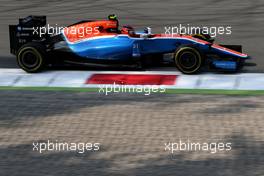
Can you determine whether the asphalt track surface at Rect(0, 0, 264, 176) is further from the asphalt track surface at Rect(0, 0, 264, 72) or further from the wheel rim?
the asphalt track surface at Rect(0, 0, 264, 72)

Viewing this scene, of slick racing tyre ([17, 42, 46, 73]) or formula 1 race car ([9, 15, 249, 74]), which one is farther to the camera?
slick racing tyre ([17, 42, 46, 73])

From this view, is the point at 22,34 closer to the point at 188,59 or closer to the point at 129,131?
the point at 188,59

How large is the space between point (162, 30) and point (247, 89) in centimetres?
545

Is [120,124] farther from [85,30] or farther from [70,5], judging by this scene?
[70,5]

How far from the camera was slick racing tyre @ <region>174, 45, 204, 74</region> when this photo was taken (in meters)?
13.3

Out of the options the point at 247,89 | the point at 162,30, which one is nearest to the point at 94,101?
the point at 247,89

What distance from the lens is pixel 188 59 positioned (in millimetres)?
13492

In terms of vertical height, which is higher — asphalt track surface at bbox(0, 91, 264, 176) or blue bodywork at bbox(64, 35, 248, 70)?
blue bodywork at bbox(64, 35, 248, 70)

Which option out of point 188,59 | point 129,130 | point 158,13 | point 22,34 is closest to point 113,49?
point 188,59

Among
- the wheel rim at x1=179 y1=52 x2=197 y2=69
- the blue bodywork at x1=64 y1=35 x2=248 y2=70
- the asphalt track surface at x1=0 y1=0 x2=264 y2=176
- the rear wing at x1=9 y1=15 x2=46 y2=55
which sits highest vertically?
the rear wing at x1=9 y1=15 x2=46 y2=55

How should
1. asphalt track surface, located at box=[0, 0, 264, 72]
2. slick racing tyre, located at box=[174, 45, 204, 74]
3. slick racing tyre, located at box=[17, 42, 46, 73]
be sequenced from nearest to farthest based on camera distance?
slick racing tyre, located at box=[174, 45, 204, 74] → slick racing tyre, located at box=[17, 42, 46, 73] → asphalt track surface, located at box=[0, 0, 264, 72]

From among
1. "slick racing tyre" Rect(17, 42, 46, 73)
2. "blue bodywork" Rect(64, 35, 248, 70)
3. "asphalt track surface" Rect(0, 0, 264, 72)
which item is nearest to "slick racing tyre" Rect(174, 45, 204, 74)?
"blue bodywork" Rect(64, 35, 248, 70)

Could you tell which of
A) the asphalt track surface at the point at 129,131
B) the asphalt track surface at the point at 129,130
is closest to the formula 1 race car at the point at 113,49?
the asphalt track surface at the point at 129,130

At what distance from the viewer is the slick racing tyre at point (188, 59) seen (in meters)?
13.3
